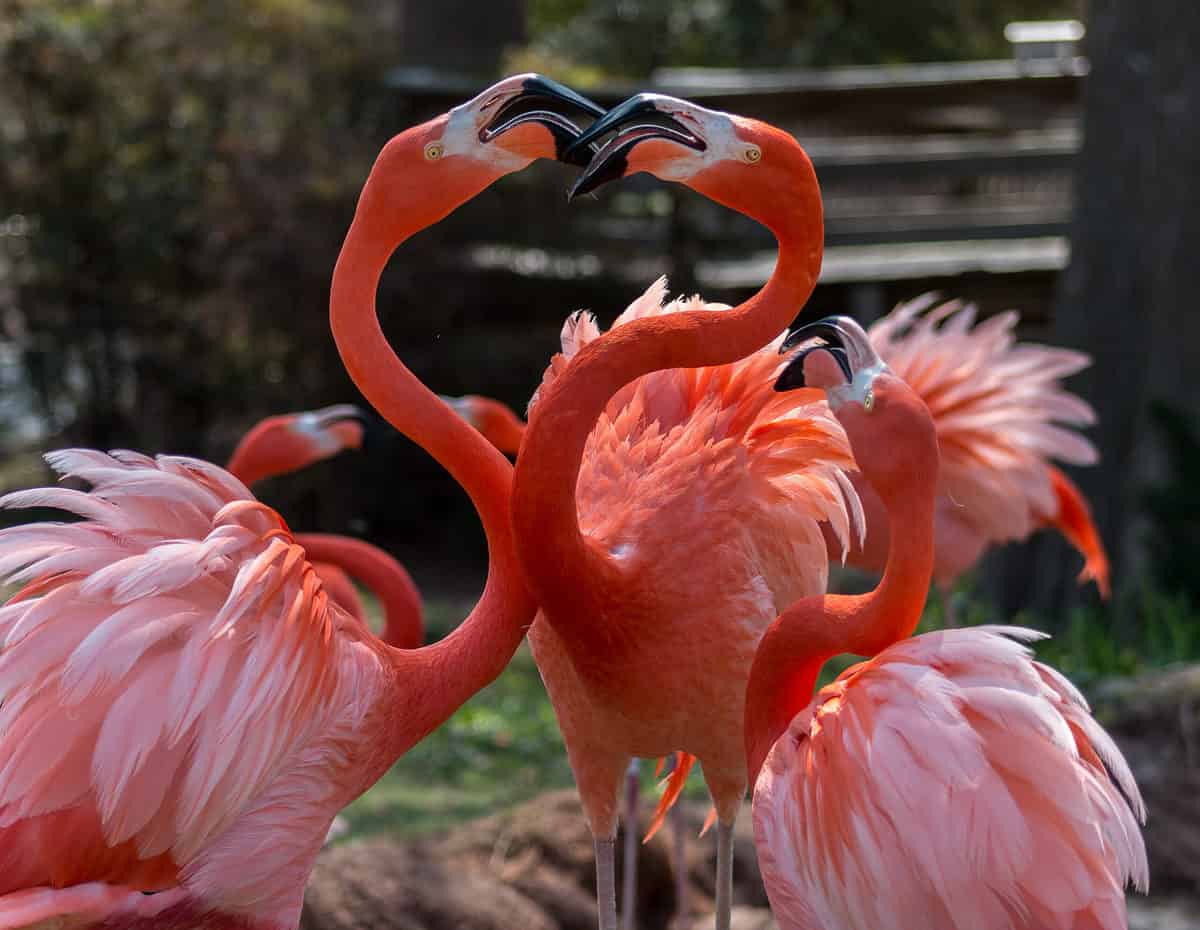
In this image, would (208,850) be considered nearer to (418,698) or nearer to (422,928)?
(418,698)

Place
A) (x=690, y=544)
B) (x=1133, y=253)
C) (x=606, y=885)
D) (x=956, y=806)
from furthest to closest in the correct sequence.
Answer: (x=1133, y=253), (x=606, y=885), (x=690, y=544), (x=956, y=806)

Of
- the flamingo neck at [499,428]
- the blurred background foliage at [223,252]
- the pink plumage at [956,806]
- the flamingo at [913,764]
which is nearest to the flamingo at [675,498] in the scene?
the flamingo at [913,764]

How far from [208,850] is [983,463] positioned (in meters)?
2.90

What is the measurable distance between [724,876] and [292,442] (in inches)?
74.8

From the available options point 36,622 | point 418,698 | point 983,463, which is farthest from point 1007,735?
point 983,463

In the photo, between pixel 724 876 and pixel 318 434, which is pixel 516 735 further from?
pixel 724 876

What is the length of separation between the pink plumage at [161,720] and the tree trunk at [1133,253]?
4785 mm

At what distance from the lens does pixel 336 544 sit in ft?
14.8

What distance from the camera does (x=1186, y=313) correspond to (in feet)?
21.4

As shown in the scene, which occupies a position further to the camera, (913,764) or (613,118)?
(613,118)

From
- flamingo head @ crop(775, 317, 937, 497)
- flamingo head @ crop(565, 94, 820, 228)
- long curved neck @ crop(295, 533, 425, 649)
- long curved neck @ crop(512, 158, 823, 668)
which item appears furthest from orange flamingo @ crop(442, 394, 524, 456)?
flamingo head @ crop(775, 317, 937, 497)

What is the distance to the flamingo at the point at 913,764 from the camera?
2.34 m

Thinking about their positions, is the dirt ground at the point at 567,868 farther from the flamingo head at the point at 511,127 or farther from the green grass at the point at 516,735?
the flamingo head at the point at 511,127

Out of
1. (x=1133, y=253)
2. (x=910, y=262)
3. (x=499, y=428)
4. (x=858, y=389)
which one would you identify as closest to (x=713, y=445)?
(x=858, y=389)
